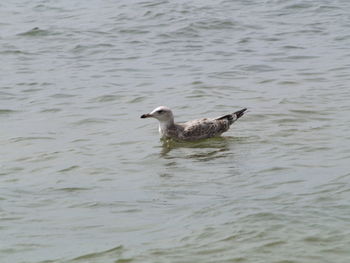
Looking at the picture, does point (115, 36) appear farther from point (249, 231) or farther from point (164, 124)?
point (249, 231)

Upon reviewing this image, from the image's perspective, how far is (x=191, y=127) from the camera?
12.3 metres

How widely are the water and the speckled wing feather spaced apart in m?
0.16

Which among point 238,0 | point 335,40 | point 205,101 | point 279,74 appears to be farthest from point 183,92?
point 238,0

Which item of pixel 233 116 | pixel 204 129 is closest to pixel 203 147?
pixel 204 129

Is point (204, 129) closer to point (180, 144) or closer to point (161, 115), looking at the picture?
point (180, 144)

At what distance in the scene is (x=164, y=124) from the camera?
40.7ft

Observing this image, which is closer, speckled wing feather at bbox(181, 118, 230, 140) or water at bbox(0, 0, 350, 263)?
water at bbox(0, 0, 350, 263)

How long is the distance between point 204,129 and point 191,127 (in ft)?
0.60

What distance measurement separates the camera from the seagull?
12.3 m

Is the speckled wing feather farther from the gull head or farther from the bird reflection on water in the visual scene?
the gull head

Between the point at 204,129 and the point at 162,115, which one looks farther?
the point at 162,115

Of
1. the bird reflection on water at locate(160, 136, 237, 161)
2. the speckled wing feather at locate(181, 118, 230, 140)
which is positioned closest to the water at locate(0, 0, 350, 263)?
the bird reflection on water at locate(160, 136, 237, 161)

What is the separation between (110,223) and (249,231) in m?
1.36

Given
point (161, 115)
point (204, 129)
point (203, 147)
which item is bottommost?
point (203, 147)
